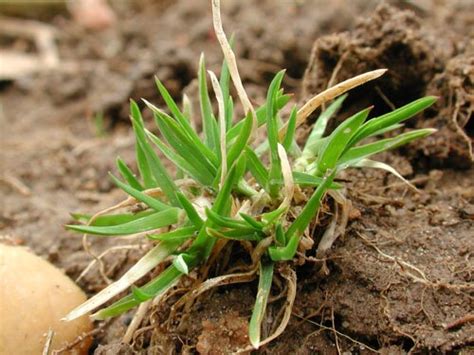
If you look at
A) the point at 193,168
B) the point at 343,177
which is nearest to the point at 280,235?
the point at 193,168

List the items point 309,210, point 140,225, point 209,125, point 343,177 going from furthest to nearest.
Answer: point 343,177
point 209,125
point 140,225
point 309,210

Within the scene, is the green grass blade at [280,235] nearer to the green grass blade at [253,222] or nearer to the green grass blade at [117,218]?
the green grass blade at [253,222]

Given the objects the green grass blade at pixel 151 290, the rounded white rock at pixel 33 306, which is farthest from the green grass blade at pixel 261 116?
the rounded white rock at pixel 33 306

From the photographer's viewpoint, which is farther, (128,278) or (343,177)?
(343,177)

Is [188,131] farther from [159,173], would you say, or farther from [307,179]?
[307,179]

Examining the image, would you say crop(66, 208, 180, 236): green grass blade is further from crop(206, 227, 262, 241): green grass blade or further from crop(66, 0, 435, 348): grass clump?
crop(206, 227, 262, 241): green grass blade

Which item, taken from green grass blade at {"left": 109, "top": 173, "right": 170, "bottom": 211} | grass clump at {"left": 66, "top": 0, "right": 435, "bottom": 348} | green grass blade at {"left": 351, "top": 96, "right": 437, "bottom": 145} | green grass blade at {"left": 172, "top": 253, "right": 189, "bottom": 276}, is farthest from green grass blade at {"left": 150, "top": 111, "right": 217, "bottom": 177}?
green grass blade at {"left": 351, "top": 96, "right": 437, "bottom": 145}

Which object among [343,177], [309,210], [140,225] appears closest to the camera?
[309,210]
